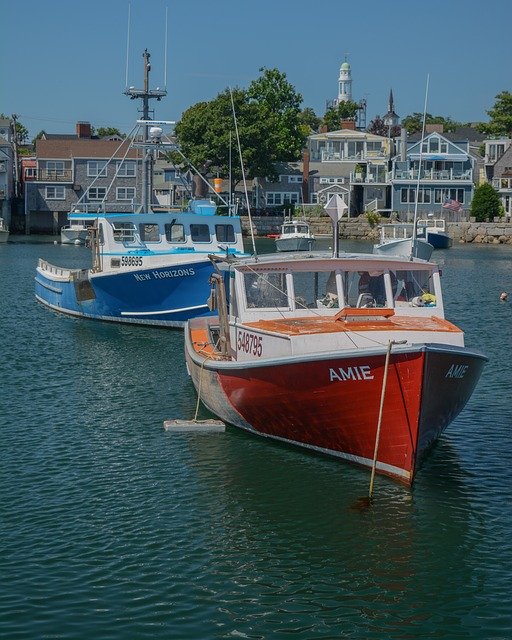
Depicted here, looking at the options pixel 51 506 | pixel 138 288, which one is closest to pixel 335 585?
pixel 51 506

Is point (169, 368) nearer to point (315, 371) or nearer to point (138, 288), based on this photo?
point (138, 288)

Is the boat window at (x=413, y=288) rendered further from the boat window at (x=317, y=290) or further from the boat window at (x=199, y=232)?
the boat window at (x=199, y=232)

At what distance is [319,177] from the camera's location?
11662cm

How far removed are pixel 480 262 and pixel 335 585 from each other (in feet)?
211

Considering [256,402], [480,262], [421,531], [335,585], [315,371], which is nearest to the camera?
[335,585]

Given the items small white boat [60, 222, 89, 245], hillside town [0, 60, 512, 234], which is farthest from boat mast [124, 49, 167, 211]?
hillside town [0, 60, 512, 234]

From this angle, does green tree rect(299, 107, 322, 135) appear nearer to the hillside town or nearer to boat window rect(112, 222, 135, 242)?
the hillside town

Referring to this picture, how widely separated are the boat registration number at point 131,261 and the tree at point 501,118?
3626 inches

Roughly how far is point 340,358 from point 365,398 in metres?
0.73

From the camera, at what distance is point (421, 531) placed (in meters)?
15.1

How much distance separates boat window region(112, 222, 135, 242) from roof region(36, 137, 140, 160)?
7367cm

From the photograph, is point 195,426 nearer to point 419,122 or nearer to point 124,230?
point 124,230

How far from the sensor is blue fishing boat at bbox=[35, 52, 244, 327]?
34.5 m

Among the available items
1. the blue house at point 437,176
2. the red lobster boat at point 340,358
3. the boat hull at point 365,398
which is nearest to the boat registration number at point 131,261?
the red lobster boat at point 340,358
